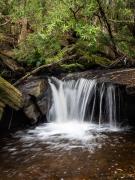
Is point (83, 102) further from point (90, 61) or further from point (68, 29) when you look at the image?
point (90, 61)

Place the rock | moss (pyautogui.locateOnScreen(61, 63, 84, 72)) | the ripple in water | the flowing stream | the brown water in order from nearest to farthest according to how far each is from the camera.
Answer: the brown water
the flowing stream
the ripple in water
the rock
moss (pyautogui.locateOnScreen(61, 63, 84, 72))

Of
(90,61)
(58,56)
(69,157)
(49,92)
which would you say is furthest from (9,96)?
(90,61)

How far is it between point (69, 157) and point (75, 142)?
1.35 m

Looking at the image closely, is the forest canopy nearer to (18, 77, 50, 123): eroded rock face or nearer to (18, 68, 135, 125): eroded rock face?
(18, 68, 135, 125): eroded rock face

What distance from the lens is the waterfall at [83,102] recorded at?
12.6 meters

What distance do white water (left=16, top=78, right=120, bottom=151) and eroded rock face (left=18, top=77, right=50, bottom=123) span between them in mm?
305

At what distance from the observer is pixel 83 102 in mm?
13164

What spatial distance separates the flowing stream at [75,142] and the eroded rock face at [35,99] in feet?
0.97

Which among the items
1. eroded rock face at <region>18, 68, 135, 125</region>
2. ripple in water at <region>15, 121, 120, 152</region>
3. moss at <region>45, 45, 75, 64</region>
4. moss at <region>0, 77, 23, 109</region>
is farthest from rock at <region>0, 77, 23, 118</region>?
moss at <region>45, 45, 75, 64</region>

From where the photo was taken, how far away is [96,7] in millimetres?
12766

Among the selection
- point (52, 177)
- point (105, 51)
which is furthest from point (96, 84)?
point (52, 177)

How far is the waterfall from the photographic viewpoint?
12.6 m

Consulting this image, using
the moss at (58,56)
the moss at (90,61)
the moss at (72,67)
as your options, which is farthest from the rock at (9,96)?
the moss at (90,61)

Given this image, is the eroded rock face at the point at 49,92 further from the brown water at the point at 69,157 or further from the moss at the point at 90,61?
the moss at the point at 90,61
